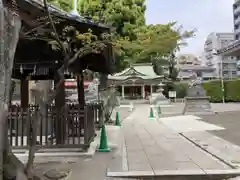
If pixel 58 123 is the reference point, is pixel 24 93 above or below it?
above

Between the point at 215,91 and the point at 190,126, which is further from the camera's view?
the point at 215,91

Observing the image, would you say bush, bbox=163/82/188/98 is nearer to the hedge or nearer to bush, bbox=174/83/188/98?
bush, bbox=174/83/188/98

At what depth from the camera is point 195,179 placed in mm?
5887

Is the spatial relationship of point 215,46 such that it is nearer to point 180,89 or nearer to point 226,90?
point 180,89

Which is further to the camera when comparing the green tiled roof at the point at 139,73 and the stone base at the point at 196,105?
the green tiled roof at the point at 139,73

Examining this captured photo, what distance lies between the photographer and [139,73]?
48.7m

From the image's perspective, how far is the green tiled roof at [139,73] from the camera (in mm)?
48275

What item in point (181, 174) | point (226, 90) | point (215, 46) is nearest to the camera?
point (181, 174)

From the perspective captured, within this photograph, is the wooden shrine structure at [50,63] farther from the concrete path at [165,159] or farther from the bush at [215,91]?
the bush at [215,91]

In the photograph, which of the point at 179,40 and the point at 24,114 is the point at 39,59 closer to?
the point at 24,114

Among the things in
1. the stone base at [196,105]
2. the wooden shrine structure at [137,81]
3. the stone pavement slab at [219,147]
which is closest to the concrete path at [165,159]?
the stone pavement slab at [219,147]

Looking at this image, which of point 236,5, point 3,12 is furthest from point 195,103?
point 236,5

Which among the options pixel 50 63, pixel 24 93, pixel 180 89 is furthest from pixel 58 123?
pixel 180 89

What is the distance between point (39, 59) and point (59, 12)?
92.9 inches
